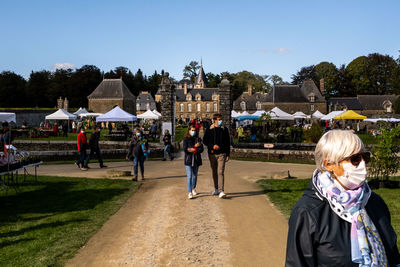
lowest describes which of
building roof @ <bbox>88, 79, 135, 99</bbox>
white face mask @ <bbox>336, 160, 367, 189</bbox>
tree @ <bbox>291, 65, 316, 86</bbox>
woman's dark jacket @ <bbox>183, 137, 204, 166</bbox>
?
woman's dark jacket @ <bbox>183, 137, 204, 166</bbox>

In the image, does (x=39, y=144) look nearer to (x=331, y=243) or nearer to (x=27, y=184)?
(x=27, y=184)

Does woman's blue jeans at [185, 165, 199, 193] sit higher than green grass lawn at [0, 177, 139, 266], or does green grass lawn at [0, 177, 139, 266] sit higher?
woman's blue jeans at [185, 165, 199, 193]

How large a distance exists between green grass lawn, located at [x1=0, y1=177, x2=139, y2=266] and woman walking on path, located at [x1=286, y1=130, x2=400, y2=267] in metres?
3.90

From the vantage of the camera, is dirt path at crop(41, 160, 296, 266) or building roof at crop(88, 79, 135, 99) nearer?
dirt path at crop(41, 160, 296, 266)

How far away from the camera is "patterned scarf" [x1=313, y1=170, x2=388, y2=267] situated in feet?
6.75

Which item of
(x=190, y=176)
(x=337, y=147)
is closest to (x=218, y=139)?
(x=190, y=176)

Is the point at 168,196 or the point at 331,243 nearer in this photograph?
the point at 331,243

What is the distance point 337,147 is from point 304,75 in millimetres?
→ 79046

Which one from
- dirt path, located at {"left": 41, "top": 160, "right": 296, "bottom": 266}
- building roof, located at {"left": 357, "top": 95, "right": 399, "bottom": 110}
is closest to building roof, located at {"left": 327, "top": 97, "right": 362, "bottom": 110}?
building roof, located at {"left": 357, "top": 95, "right": 399, "bottom": 110}

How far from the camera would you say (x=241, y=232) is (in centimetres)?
628

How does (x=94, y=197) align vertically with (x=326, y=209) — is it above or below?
below

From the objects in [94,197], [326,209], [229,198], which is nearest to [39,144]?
[94,197]

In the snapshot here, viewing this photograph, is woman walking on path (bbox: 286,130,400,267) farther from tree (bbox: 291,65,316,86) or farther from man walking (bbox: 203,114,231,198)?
tree (bbox: 291,65,316,86)

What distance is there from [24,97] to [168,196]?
64.5 m
